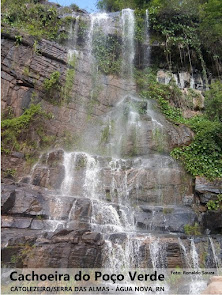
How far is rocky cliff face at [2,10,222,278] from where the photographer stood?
23.4 feet

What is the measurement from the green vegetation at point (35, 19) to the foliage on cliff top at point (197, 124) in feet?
16.9

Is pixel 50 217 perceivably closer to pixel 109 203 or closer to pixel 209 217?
pixel 109 203

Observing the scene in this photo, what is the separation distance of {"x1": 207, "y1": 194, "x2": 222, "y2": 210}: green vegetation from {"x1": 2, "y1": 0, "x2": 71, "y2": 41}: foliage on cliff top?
36.6ft

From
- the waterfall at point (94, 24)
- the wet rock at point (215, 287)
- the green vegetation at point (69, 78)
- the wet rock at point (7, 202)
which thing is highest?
the waterfall at point (94, 24)

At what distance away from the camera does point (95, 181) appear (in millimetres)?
10055

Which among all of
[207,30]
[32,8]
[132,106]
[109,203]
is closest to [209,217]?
[109,203]

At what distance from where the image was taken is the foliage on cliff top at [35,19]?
573 inches

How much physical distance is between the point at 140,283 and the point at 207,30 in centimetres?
1437

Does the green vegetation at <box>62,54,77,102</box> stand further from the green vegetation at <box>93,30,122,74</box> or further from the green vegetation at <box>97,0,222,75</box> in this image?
the green vegetation at <box>97,0,222,75</box>

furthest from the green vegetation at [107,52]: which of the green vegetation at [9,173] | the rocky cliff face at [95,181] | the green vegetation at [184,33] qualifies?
the green vegetation at [9,173]

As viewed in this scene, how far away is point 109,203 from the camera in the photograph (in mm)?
9094

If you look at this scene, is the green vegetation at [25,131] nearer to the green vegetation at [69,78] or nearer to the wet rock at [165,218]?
the green vegetation at [69,78]

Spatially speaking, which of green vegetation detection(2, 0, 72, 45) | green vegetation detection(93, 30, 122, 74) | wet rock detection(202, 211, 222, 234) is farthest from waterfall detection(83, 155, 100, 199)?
green vegetation detection(2, 0, 72, 45)

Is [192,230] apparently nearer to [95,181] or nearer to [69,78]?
[95,181]
